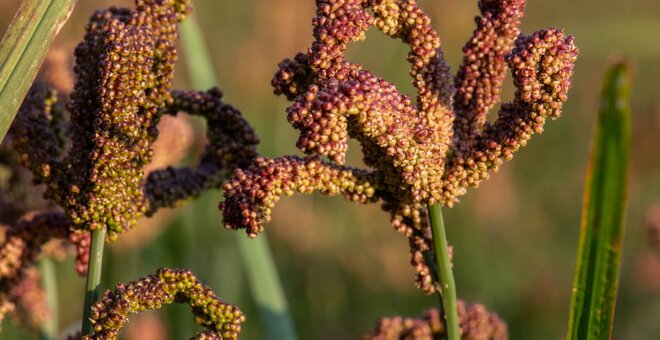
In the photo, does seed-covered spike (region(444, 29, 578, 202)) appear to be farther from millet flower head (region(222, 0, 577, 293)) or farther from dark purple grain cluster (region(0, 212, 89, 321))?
dark purple grain cluster (region(0, 212, 89, 321))

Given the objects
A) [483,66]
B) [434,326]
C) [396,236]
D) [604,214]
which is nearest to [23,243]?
[434,326]

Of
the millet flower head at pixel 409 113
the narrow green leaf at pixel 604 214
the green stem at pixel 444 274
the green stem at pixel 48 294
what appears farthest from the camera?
the green stem at pixel 48 294

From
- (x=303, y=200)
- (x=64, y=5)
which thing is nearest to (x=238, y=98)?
(x=303, y=200)

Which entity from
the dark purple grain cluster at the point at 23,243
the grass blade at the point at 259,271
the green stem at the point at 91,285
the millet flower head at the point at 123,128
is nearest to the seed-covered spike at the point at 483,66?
the millet flower head at the point at 123,128

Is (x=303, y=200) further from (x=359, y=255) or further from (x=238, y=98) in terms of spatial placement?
(x=238, y=98)

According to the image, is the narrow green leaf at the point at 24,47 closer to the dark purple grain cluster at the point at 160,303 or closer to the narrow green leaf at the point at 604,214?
the dark purple grain cluster at the point at 160,303

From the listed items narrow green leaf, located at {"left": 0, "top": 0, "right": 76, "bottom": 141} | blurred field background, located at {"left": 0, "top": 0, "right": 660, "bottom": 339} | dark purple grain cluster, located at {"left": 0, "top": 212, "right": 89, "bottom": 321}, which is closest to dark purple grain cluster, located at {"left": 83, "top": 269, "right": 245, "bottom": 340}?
narrow green leaf, located at {"left": 0, "top": 0, "right": 76, "bottom": 141}

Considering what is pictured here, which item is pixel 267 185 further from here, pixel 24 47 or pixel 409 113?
pixel 24 47

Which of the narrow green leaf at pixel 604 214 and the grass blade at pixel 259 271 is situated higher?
the grass blade at pixel 259 271
